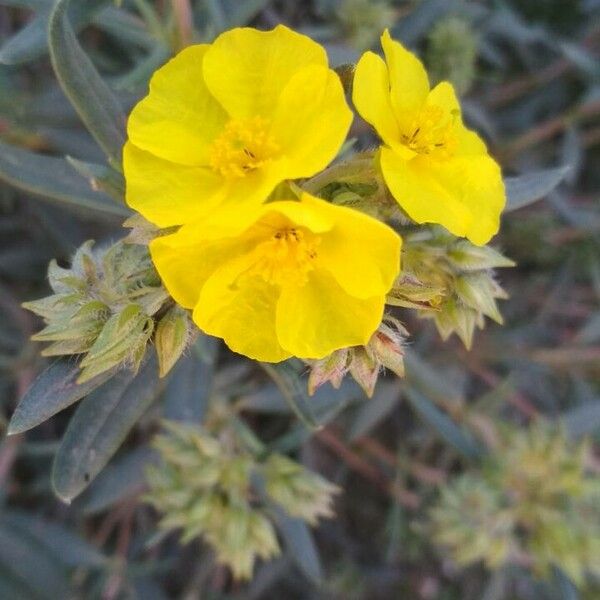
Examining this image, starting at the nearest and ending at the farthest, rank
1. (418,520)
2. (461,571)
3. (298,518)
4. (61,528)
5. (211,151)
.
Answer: (211,151) → (298,518) → (61,528) → (418,520) → (461,571)

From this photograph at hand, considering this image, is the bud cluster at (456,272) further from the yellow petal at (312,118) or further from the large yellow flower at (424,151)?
the yellow petal at (312,118)

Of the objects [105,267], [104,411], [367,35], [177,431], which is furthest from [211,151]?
[367,35]

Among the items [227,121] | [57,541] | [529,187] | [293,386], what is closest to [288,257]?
[227,121]

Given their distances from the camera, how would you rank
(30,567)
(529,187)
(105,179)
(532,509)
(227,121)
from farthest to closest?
(30,567), (532,509), (529,187), (105,179), (227,121)

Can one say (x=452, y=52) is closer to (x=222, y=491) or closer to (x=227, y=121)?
(x=227, y=121)

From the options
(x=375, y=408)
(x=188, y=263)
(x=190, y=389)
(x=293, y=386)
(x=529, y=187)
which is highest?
(x=188, y=263)

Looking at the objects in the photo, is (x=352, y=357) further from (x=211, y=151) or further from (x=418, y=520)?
(x=418, y=520)

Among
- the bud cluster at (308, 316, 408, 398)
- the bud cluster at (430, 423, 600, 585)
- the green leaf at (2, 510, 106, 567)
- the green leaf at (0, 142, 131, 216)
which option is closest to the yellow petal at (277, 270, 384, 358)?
the bud cluster at (308, 316, 408, 398)
